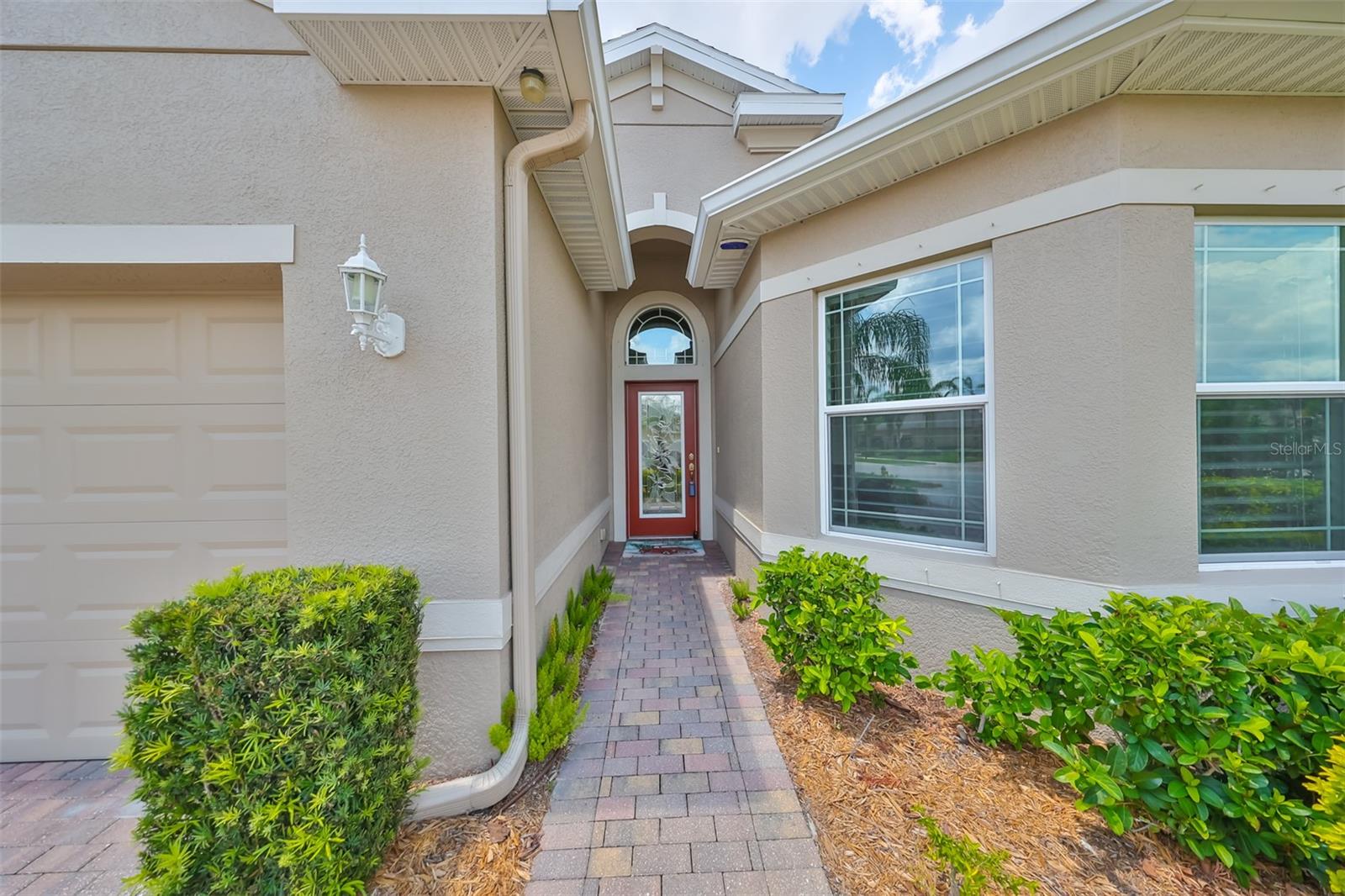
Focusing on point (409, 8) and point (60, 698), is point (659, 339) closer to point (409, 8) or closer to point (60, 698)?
point (409, 8)

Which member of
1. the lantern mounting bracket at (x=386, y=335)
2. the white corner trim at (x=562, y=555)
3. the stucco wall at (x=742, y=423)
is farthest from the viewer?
the stucco wall at (x=742, y=423)

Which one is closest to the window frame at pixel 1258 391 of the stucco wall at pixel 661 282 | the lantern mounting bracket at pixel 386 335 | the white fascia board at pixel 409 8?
the white fascia board at pixel 409 8

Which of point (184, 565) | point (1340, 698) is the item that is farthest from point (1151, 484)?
point (184, 565)

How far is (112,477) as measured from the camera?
8.14 feet

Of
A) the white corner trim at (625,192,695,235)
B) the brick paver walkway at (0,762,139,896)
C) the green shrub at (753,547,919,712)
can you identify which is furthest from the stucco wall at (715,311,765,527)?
the brick paver walkway at (0,762,139,896)

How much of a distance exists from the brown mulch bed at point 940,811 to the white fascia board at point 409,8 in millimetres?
3582

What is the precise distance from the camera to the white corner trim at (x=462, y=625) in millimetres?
2264

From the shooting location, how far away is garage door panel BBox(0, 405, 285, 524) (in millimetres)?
2451

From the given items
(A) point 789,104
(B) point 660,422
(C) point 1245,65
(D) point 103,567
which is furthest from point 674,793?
(A) point 789,104

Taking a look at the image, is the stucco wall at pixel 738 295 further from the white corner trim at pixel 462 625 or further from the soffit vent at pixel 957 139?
the white corner trim at pixel 462 625

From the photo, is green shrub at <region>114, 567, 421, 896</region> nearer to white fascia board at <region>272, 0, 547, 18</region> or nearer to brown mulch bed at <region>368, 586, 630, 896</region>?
brown mulch bed at <region>368, 586, 630, 896</region>

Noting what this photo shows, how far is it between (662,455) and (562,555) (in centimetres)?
382

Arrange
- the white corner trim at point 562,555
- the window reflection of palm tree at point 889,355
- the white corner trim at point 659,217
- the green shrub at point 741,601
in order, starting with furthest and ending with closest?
the white corner trim at point 659,217 < the green shrub at point 741,601 < the window reflection of palm tree at point 889,355 < the white corner trim at point 562,555

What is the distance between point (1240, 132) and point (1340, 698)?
108 inches
